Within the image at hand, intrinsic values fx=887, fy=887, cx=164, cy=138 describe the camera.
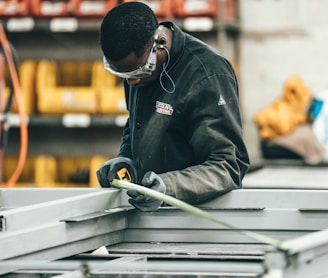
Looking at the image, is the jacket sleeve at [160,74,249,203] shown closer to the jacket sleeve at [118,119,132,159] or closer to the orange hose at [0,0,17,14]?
the jacket sleeve at [118,119,132,159]

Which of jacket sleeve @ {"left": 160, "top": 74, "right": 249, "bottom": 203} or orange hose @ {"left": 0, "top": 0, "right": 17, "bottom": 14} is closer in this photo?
jacket sleeve @ {"left": 160, "top": 74, "right": 249, "bottom": 203}

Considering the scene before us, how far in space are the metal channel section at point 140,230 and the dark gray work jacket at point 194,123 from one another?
0.34ft

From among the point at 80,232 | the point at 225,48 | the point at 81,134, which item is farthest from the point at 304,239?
the point at 81,134

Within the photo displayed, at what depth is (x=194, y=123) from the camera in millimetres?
2859

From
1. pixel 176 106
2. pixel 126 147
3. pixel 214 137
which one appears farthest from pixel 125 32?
pixel 126 147

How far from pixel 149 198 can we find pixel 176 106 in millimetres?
453

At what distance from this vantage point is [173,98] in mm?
2879

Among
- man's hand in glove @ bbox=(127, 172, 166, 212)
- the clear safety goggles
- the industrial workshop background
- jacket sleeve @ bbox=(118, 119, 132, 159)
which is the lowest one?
the industrial workshop background

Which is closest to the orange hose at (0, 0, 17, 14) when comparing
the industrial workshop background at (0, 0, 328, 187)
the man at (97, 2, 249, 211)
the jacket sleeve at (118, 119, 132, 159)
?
the industrial workshop background at (0, 0, 328, 187)

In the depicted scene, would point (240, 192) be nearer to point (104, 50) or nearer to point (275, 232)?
point (275, 232)

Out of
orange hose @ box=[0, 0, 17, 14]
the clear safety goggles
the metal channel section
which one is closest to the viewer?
the metal channel section

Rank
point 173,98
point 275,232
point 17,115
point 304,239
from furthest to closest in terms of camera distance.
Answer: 1. point 17,115
2. point 173,98
3. point 275,232
4. point 304,239

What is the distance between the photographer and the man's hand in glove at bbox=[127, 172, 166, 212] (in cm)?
252

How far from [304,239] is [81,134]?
6330 millimetres
